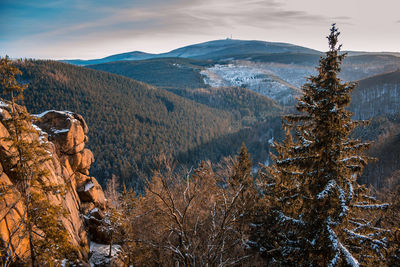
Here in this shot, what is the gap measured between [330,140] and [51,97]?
191 metres

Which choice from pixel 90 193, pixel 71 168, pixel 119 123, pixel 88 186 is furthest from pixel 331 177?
pixel 119 123

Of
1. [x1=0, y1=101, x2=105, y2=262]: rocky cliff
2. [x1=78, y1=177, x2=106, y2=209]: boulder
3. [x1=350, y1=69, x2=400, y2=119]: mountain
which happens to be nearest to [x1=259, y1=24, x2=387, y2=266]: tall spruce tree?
[x1=0, y1=101, x2=105, y2=262]: rocky cliff

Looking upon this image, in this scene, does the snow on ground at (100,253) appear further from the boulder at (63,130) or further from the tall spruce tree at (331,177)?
the tall spruce tree at (331,177)

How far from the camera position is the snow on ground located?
52.9ft

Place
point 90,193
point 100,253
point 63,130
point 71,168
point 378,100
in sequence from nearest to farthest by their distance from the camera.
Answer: point 100,253 → point 63,130 → point 71,168 → point 90,193 → point 378,100

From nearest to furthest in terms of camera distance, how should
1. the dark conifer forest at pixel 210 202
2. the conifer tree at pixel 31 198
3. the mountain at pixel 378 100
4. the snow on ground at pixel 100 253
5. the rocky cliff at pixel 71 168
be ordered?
the dark conifer forest at pixel 210 202
the conifer tree at pixel 31 198
the rocky cliff at pixel 71 168
the snow on ground at pixel 100 253
the mountain at pixel 378 100

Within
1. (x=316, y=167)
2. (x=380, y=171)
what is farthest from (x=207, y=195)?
(x=380, y=171)

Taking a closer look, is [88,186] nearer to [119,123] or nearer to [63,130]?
[63,130]

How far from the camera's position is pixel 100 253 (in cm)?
1700

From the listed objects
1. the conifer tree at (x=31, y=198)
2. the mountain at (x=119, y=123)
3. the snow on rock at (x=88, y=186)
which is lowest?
the mountain at (x=119, y=123)

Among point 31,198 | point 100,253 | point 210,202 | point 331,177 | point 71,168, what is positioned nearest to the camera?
point 331,177

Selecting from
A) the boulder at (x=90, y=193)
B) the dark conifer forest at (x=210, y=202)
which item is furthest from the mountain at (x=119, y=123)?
the dark conifer forest at (x=210, y=202)

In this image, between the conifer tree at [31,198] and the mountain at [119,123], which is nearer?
the conifer tree at [31,198]

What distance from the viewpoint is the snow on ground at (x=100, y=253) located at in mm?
16109
